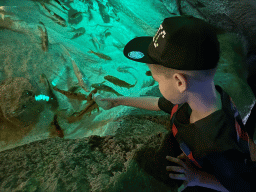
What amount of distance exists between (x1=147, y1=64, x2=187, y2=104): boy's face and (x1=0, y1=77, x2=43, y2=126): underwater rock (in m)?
1.67

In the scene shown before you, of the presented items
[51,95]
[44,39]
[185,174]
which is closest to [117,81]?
[51,95]

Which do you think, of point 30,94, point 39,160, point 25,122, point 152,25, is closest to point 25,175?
point 39,160

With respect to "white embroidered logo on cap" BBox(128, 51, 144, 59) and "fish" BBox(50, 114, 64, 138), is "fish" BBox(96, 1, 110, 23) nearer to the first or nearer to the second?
"fish" BBox(50, 114, 64, 138)

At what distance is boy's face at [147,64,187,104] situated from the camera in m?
0.99

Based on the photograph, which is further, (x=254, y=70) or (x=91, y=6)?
(x=91, y=6)

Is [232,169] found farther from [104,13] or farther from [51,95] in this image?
[104,13]

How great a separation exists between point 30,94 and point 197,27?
78.7 inches

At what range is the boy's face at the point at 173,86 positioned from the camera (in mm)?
988

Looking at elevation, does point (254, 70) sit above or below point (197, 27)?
below

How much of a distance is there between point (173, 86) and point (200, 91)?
17 centimetres

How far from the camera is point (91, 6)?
12.4 feet

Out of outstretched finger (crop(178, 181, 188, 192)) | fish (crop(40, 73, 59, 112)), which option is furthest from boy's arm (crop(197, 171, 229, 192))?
fish (crop(40, 73, 59, 112))

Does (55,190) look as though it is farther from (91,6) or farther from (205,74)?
(91,6)

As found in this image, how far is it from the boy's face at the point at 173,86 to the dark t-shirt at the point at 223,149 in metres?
0.22
